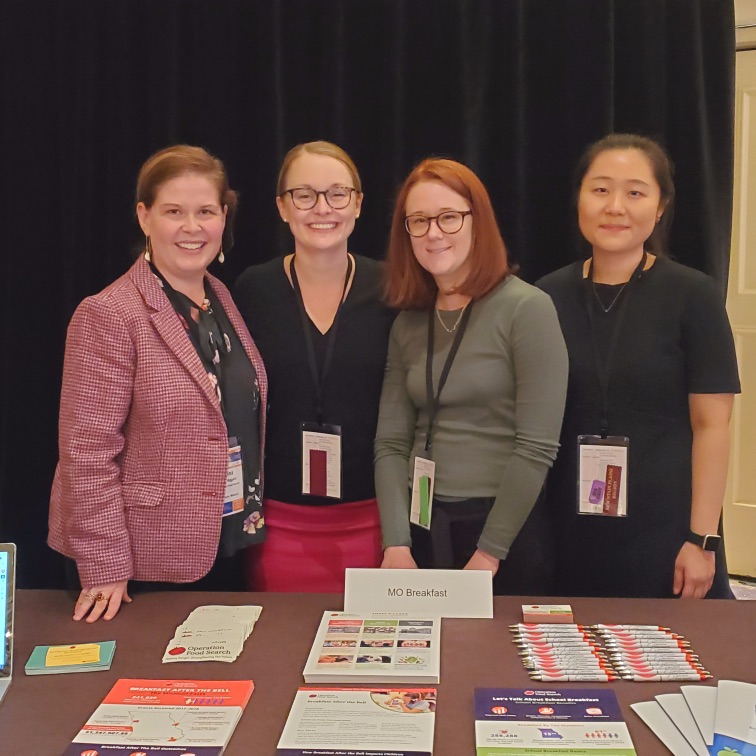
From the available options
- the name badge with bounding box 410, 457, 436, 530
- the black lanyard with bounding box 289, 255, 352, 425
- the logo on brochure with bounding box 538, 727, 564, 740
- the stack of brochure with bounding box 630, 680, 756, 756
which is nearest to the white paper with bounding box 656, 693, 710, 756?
the stack of brochure with bounding box 630, 680, 756, 756

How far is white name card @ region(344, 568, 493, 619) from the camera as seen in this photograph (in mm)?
1538

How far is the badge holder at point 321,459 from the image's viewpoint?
1995 mm

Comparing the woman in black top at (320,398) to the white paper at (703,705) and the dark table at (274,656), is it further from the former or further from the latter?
the white paper at (703,705)

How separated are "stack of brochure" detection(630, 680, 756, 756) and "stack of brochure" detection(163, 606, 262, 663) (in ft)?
2.22

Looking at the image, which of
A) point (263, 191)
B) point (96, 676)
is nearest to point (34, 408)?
point (263, 191)

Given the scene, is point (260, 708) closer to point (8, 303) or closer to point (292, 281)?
point (292, 281)

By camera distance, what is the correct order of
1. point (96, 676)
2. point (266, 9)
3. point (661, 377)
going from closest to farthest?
1. point (96, 676)
2. point (661, 377)
3. point (266, 9)

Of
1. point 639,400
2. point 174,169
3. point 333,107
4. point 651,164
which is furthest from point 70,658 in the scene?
point 333,107

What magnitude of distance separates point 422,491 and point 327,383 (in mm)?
370

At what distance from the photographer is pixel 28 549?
2.98 meters

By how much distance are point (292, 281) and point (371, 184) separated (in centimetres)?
85

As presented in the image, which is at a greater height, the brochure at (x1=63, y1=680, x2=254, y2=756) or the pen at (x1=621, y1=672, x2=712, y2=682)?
the pen at (x1=621, y1=672, x2=712, y2=682)

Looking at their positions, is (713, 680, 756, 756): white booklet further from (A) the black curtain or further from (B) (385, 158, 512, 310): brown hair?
(A) the black curtain

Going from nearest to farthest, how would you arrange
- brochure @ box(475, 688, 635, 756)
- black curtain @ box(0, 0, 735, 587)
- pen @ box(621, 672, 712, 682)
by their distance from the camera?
brochure @ box(475, 688, 635, 756), pen @ box(621, 672, 712, 682), black curtain @ box(0, 0, 735, 587)
